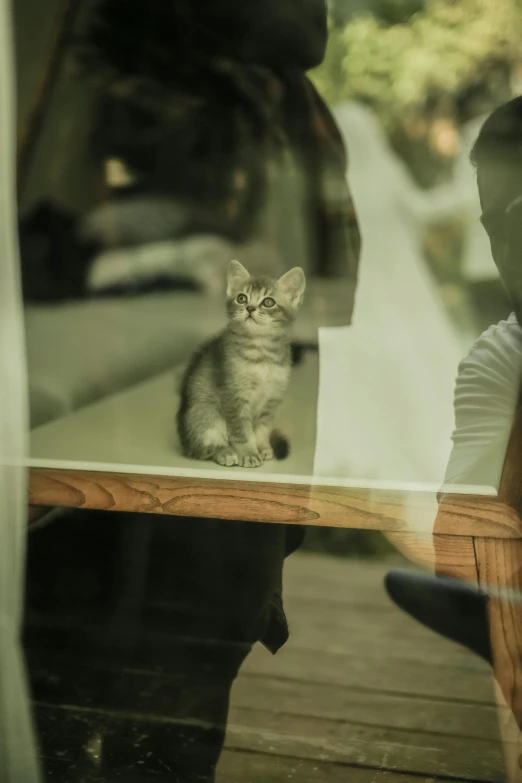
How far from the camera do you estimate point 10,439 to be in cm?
83

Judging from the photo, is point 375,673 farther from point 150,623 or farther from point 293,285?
point 293,285

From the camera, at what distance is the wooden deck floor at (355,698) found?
0.83 metres

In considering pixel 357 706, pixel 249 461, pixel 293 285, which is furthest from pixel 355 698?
pixel 293 285

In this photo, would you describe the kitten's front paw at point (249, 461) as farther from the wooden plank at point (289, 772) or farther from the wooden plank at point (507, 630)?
the wooden plank at point (289, 772)

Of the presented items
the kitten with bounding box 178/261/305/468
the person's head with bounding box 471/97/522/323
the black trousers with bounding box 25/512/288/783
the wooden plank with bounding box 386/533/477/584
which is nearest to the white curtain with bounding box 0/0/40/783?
the black trousers with bounding box 25/512/288/783

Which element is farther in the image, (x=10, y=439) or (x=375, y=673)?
(x=375, y=673)

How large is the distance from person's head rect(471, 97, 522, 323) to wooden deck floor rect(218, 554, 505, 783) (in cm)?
41

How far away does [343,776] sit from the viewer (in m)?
0.82

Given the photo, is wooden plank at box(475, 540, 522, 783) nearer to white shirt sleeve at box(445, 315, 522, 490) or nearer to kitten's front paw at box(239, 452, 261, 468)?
white shirt sleeve at box(445, 315, 522, 490)

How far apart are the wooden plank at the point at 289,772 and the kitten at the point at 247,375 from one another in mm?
380

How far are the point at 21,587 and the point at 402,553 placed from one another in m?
0.51

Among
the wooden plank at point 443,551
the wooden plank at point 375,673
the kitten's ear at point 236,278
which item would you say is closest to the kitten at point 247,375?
the kitten's ear at point 236,278

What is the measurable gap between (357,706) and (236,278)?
60 centimetres

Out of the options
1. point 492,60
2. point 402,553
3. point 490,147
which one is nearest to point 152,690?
point 402,553
